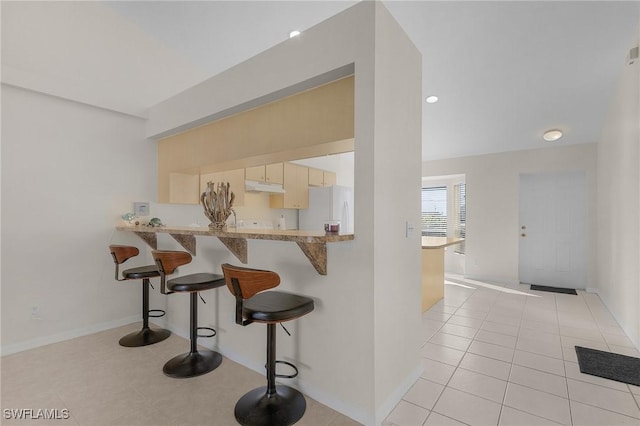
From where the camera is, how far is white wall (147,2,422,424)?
1809 millimetres

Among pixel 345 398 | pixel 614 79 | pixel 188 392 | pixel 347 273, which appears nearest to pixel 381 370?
pixel 345 398

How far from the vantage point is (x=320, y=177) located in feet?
19.8

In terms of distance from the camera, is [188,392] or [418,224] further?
[418,224]

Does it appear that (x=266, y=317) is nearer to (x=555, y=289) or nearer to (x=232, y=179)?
(x=232, y=179)

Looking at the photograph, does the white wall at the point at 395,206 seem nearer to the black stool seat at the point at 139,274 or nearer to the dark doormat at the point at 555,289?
the black stool seat at the point at 139,274

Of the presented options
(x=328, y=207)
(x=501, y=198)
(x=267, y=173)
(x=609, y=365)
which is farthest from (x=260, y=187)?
(x=501, y=198)

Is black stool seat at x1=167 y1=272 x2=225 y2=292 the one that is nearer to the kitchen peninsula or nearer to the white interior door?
the kitchen peninsula

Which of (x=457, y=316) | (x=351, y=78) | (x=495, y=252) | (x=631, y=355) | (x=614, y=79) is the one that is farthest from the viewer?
(x=495, y=252)

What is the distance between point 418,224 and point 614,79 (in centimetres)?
339

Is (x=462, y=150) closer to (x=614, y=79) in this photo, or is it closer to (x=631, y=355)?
(x=614, y=79)

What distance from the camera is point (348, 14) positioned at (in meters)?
1.92

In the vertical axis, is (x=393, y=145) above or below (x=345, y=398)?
above

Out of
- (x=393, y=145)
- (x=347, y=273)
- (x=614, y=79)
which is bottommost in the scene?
(x=347, y=273)

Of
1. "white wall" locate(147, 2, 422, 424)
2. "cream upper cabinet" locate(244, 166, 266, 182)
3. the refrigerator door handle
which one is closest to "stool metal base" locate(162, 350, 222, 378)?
"white wall" locate(147, 2, 422, 424)
